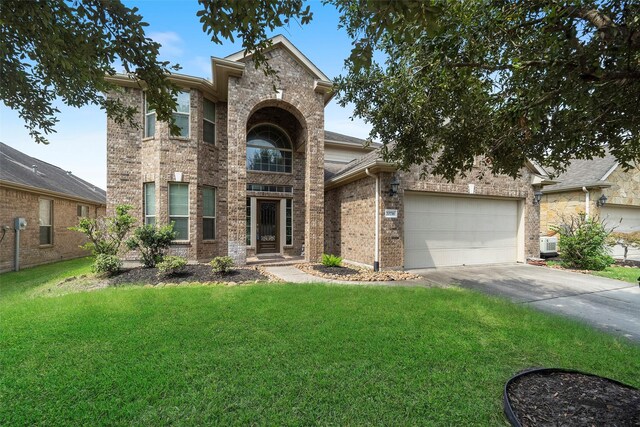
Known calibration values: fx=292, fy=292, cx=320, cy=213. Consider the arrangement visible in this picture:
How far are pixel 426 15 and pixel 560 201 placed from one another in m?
17.0

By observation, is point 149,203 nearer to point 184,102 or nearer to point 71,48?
point 184,102

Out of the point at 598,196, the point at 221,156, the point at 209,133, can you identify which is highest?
the point at 209,133

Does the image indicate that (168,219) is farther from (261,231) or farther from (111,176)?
(261,231)

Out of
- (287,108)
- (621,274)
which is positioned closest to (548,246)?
(621,274)

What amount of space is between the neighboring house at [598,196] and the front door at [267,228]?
41.8 feet

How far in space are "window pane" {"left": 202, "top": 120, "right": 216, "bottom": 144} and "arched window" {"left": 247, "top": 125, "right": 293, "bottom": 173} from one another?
1.52 metres

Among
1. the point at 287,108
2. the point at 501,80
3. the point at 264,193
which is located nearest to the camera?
the point at 501,80

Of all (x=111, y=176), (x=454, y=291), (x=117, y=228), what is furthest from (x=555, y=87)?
(x=111, y=176)

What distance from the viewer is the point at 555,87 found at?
303 cm

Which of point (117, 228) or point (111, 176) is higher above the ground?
point (111, 176)

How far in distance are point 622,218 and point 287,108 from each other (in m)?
16.8

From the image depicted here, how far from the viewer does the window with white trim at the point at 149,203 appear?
1051 centimetres

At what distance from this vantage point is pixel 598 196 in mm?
13375

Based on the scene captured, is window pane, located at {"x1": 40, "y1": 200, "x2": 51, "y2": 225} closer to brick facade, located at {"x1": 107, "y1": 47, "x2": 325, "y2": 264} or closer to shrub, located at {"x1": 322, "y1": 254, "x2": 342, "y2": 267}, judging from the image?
brick facade, located at {"x1": 107, "y1": 47, "x2": 325, "y2": 264}
